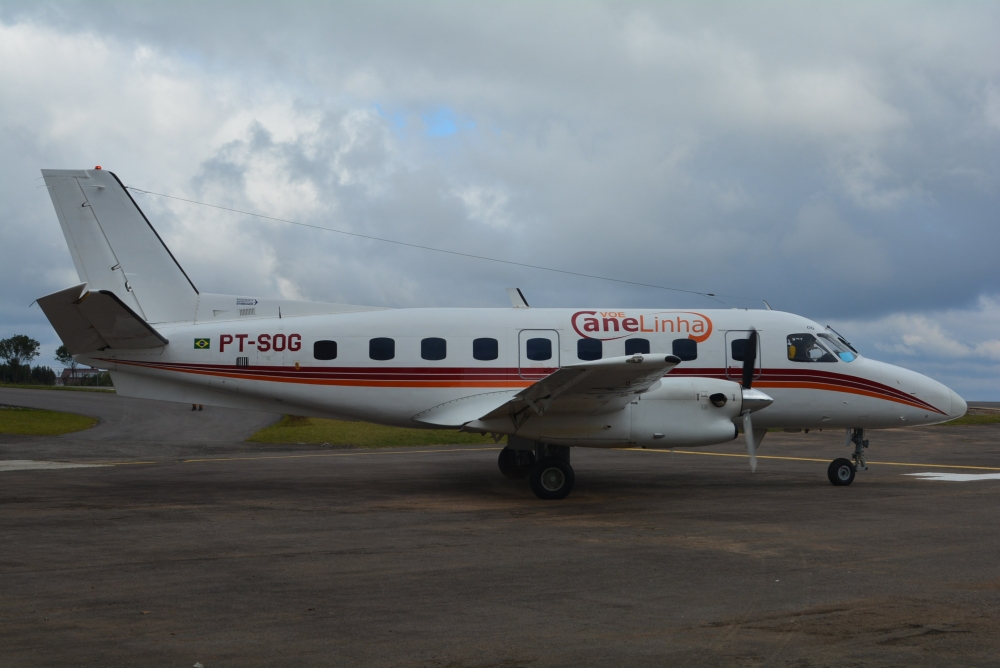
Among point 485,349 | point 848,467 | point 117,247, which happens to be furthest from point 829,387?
point 117,247

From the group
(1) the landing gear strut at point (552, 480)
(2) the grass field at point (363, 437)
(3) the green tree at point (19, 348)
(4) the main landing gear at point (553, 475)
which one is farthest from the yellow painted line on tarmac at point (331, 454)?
(3) the green tree at point (19, 348)

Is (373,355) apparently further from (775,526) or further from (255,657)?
(255,657)

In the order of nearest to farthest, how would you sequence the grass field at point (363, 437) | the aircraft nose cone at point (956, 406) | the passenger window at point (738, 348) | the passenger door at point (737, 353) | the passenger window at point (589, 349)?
the passenger window at point (589, 349)
the passenger door at point (737, 353)
the passenger window at point (738, 348)
the aircraft nose cone at point (956, 406)
the grass field at point (363, 437)

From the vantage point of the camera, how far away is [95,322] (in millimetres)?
14414

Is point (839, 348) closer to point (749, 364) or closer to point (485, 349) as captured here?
point (749, 364)

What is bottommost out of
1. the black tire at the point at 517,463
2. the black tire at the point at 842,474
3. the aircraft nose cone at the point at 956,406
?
the black tire at the point at 842,474

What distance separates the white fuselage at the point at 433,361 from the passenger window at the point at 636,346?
0.09ft

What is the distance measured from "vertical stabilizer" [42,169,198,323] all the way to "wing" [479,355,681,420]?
22.5 feet

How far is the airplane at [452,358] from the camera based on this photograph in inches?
566

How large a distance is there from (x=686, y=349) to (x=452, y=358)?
181 inches

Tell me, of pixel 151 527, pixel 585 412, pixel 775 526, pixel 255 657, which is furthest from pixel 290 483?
pixel 255 657

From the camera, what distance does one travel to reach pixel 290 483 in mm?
16594

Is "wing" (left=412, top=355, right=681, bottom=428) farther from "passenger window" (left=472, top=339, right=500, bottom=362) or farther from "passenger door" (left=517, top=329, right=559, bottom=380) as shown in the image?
"passenger window" (left=472, top=339, right=500, bottom=362)

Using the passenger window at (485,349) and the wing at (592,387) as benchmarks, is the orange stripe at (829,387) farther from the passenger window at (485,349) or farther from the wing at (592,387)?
the passenger window at (485,349)
